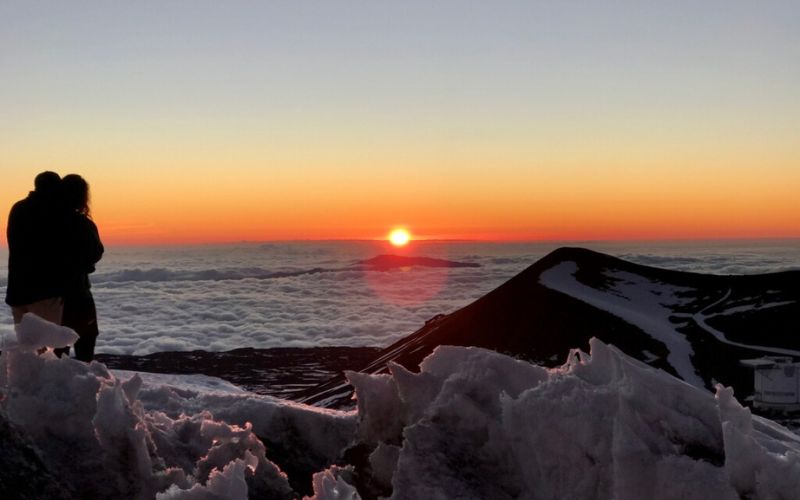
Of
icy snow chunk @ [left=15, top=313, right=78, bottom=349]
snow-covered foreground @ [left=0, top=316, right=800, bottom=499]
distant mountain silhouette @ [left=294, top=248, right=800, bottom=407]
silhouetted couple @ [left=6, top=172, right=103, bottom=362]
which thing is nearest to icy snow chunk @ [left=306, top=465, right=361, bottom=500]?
snow-covered foreground @ [left=0, top=316, right=800, bottom=499]

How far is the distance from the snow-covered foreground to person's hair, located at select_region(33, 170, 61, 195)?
471 centimetres

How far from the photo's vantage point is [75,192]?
5.94 metres

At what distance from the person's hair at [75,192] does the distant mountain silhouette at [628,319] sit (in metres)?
2.86

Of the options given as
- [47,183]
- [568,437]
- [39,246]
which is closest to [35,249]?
[39,246]

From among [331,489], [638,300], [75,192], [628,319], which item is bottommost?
[628,319]

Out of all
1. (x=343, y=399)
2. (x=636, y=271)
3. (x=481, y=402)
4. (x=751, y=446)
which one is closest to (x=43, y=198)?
(x=343, y=399)

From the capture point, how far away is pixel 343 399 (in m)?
7.85

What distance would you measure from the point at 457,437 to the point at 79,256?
206 inches

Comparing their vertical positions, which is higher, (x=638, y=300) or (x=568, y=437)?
(x=568, y=437)

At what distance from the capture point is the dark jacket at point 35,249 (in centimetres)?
582

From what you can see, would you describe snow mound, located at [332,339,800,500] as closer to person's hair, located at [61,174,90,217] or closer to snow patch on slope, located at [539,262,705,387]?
person's hair, located at [61,174,90,217]

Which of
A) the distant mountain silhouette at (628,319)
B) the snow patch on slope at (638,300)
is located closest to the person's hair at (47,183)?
the distant mountain silhouette at (628,319)

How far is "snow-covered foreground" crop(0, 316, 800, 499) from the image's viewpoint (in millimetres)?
1126

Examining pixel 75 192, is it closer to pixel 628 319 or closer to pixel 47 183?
pixel 47 183
